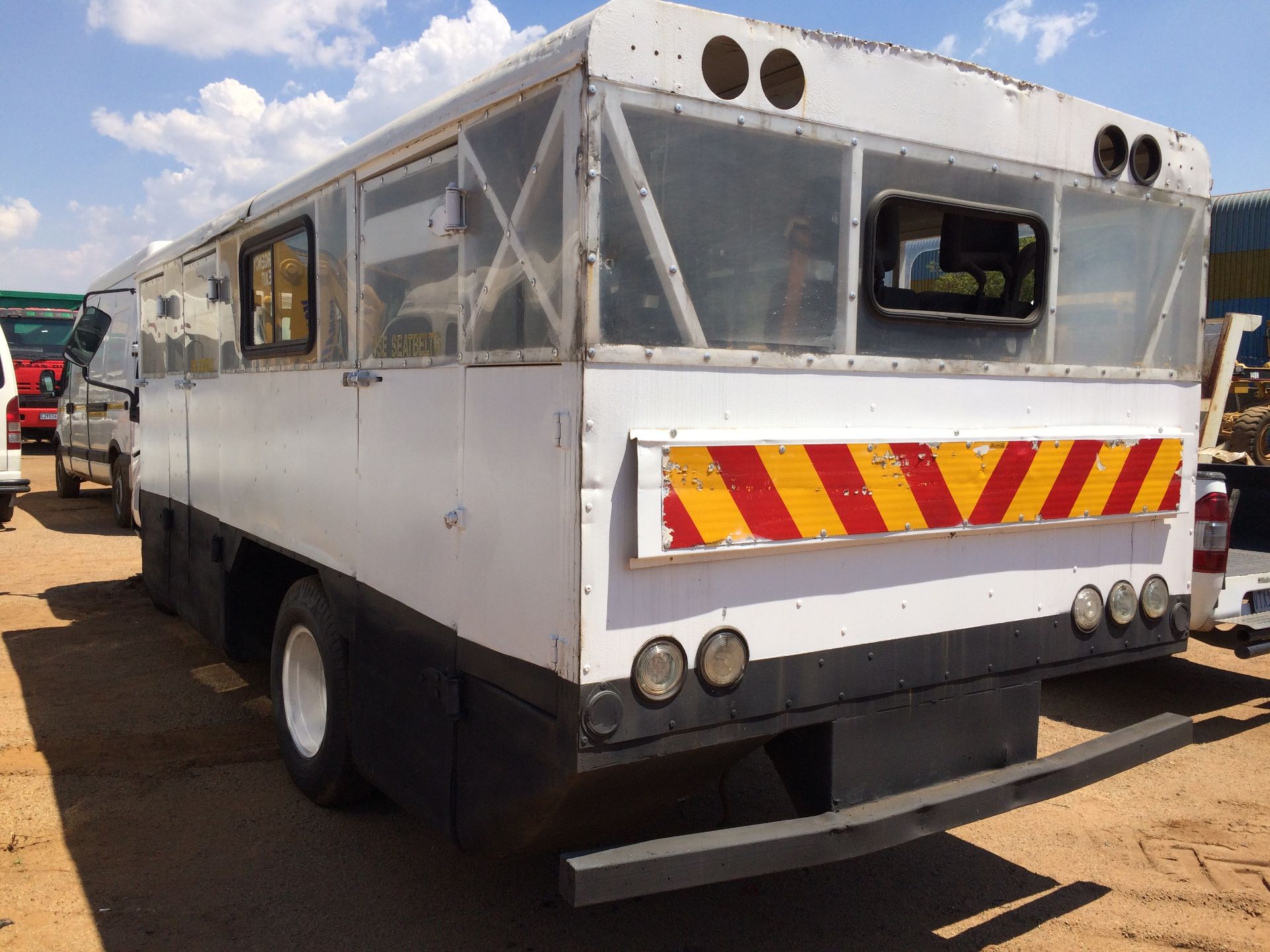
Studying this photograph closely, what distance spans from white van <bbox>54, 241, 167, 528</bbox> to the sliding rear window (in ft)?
25.9

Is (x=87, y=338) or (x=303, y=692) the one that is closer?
(x=303, y=692)

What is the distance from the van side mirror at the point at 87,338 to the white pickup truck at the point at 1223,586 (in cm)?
766

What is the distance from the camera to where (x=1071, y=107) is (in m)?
3.38

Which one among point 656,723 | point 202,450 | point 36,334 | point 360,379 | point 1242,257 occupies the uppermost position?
point 1242,257

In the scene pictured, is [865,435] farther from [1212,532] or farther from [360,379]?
[1212,532]

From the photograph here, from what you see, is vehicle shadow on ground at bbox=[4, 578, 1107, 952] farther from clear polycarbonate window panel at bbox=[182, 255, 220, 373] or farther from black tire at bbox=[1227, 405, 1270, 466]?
black tire at bbox=[1227, 405, 1270, 466]

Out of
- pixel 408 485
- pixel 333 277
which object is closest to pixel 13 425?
pixel 333 277

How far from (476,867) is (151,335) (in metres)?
4.41

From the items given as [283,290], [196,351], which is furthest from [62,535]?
[283,290]

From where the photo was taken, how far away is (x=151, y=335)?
259 inches

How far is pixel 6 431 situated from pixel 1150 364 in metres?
10.7

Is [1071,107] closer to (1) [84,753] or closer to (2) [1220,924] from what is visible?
(2) [1220,924]

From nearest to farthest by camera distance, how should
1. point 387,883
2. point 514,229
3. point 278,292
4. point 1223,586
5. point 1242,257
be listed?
point 514,229, point 387,883, point 278,292, point 1223,586, point 1242,257

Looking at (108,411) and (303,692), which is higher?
(108,411)
